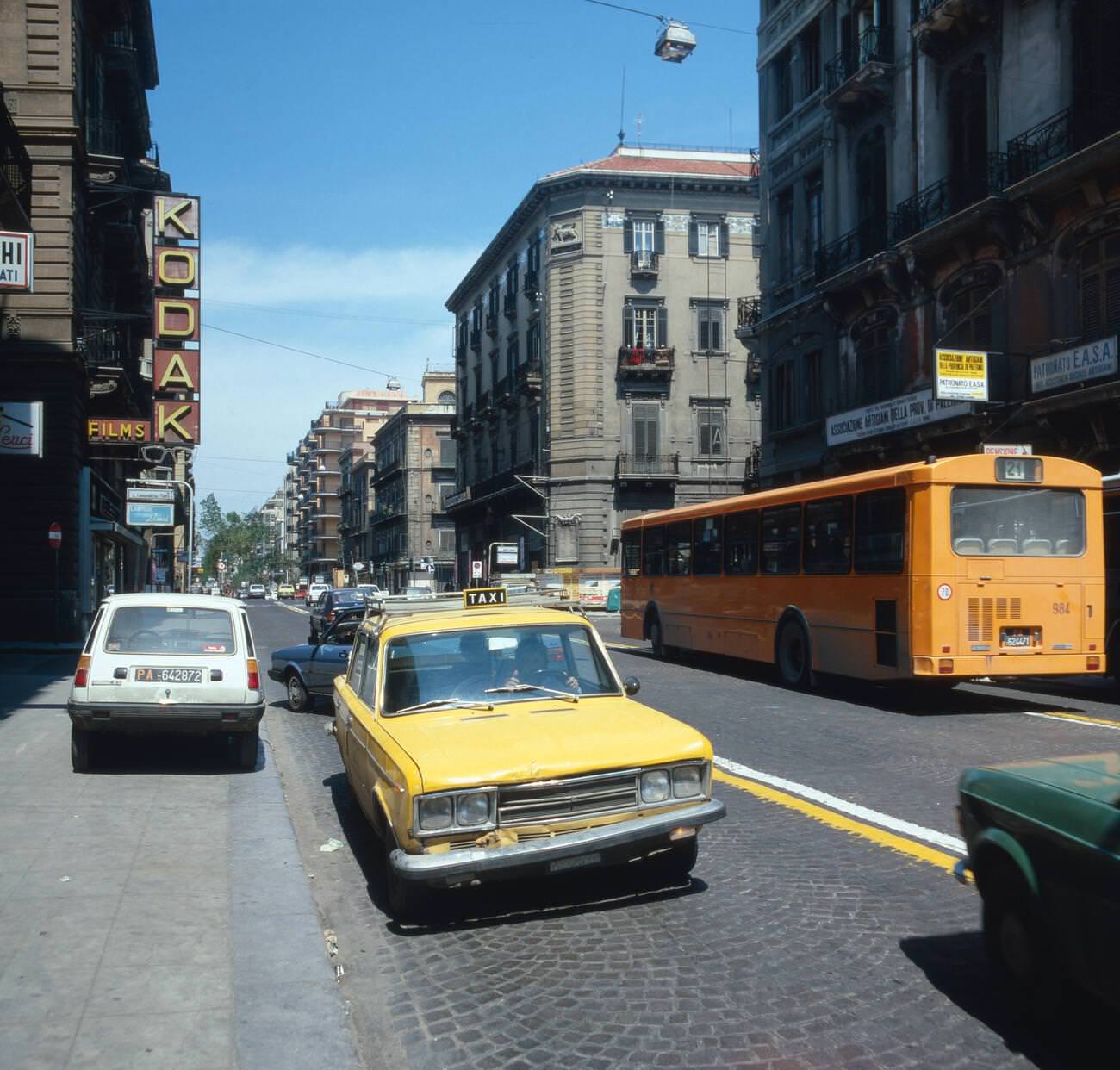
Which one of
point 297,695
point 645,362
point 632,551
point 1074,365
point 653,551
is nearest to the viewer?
point 297,695

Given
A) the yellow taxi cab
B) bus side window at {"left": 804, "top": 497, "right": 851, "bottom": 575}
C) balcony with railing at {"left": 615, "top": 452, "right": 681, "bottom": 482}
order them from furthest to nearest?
balcony with railing at {"left": 615, "top": 452, "right": 681, "bottom": 482} → bus side window at {"left": 804, "top": 497, "right": 851, "bottom": 575} → the yellow taxi cab

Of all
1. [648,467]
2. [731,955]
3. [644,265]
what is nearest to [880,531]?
[731,955]

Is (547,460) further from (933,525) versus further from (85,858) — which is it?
(85,858)

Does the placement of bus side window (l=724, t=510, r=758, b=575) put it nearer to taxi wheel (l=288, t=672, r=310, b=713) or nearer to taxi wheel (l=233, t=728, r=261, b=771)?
taxi wheel (l=288, t=672, r=310, b=713)

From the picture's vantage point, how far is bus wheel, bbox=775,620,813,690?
16594 millimetres

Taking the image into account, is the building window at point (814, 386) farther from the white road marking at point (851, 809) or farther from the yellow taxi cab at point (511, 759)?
the yellow taxi cab at point (511, 759)

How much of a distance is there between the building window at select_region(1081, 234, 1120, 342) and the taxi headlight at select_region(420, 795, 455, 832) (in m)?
19.8

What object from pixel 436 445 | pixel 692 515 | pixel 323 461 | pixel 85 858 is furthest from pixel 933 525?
pixel 323 461

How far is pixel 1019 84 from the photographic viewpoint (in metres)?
24.5

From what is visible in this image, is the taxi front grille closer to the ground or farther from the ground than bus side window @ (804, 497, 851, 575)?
closer to the ground

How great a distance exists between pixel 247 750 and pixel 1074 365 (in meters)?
17.9

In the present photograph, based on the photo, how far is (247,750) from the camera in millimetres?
10781

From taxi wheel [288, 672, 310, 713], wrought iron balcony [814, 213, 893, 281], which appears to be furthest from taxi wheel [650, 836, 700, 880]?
wrought iron balcony [814, 213, 893, 281]

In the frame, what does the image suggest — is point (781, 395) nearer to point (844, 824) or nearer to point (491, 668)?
point (844, 824)
